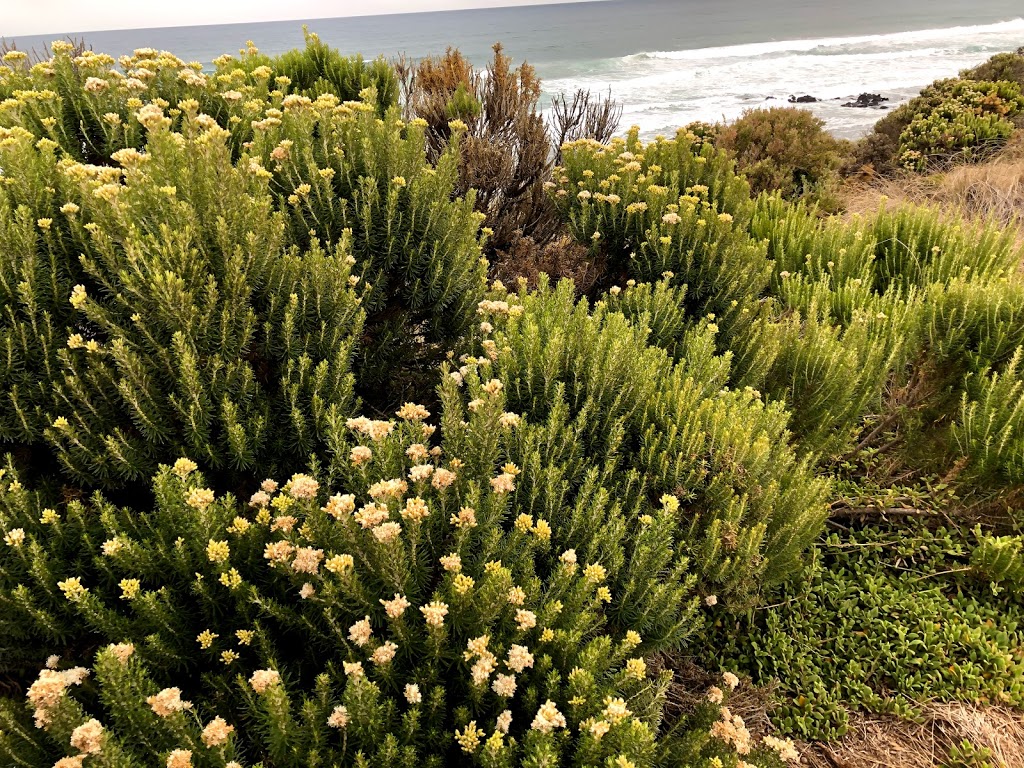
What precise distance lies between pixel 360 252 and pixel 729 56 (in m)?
49.5

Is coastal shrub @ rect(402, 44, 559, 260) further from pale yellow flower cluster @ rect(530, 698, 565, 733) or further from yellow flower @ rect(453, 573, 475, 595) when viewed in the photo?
pale yellow flower cluster @ rect(530, 698, 565, 733)

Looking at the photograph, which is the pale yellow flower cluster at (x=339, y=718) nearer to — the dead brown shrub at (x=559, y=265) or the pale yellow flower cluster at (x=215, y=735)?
the pale yellow flower cluster at (x=215, y=735)

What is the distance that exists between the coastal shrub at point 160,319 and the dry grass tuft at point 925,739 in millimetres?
2642

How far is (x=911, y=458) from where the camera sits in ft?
12.7

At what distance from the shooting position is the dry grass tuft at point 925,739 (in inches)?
97.8

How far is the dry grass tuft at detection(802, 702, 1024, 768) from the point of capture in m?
2.48

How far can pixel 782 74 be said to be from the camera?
115 ft

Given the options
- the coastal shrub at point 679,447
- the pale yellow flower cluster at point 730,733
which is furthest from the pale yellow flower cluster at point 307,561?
the pale yellow flower cluster at point 730,733

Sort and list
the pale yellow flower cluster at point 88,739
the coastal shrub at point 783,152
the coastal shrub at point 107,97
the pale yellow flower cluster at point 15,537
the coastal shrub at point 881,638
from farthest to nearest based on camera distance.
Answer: the coastal shrub at point 783,152 < the coastal shrub at point 107,97 < the coastal shrub at point 881,638 < the pale yellow flower cluster at point 15,537 < the pale yellow flower cluster at point 88,739

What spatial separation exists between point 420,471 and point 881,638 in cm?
265

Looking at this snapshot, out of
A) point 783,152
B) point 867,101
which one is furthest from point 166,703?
point 867,101

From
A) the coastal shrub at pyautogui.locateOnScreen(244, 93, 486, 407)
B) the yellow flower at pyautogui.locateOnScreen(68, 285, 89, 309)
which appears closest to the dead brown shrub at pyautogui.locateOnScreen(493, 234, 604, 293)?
the coastal shrub at pyautogui.locateOnScreen(244, 93, 486, 407)

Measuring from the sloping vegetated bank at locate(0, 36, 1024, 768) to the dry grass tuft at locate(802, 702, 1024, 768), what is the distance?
0.31 feet

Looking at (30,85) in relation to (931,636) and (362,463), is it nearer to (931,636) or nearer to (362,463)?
(362,463)
